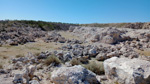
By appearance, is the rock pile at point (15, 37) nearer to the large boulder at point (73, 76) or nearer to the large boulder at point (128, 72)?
the large boulder at point (73, 76)

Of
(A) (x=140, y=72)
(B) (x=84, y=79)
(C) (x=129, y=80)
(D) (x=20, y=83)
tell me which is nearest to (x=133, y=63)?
(A) (x=140, y=72)

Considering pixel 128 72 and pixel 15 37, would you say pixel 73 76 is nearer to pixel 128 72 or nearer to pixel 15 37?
pixel 128 72

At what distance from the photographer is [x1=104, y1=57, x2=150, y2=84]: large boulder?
9.30 ft

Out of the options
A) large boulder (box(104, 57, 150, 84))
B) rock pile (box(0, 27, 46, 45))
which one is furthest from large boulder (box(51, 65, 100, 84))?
rock pile (box(0, 27, 46, 45))

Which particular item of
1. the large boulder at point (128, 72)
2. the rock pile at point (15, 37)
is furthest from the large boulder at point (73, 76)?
the rock pile at point (15, 37)

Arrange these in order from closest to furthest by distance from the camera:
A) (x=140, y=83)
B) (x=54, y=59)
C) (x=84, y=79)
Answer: (x=140, y=83), (x=84, y=79), (x=54, y=59)

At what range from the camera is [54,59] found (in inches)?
229

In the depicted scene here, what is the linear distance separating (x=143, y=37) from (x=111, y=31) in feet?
11.2

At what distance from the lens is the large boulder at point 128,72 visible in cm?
284

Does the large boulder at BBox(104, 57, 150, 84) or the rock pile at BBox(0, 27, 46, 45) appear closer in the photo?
the large boulder at BBox(104, 57, 150, 84)

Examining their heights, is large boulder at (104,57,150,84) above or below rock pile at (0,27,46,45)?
above

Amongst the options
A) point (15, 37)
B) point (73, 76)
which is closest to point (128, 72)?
point (73, 76)

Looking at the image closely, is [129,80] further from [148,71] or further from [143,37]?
[143,37]

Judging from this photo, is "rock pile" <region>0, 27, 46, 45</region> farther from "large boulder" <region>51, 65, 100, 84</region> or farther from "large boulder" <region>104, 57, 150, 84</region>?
"large boulder" <region>104, 57, 150, 84</region>
